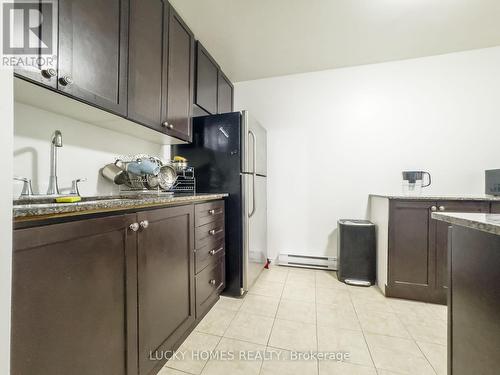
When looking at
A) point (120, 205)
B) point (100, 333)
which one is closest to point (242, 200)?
point (120, 205)

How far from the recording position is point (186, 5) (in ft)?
5.62

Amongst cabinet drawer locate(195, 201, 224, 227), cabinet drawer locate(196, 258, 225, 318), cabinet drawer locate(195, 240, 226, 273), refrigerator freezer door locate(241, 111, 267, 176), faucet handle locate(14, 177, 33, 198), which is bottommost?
cabinet drawer locate(196, 258, 225, 318)

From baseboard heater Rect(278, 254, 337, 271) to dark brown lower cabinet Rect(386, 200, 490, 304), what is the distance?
687 mm

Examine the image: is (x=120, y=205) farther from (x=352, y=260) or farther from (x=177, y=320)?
(x=352, y=260)

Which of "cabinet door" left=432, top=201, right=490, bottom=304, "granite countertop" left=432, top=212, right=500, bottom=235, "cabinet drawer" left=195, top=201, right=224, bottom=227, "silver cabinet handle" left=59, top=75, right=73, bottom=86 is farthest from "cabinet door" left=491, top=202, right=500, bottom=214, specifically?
"silver cabinet handle" left=59, top=75, right=73, bottom=86

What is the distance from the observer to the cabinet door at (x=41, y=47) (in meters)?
0.80

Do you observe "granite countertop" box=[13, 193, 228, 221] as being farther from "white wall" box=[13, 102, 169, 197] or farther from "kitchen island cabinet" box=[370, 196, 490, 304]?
"kitchen island cabinet" box=[370, 196, 490, 304]

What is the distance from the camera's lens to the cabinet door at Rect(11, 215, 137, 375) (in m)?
0.58

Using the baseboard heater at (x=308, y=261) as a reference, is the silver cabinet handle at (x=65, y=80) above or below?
above

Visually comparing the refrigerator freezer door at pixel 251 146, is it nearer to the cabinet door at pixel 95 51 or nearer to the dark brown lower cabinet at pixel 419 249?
the cabinet door at pixel 95 51

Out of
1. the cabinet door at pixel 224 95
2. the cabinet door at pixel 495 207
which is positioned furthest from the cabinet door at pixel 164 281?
the cabinet door at pixel 495 207

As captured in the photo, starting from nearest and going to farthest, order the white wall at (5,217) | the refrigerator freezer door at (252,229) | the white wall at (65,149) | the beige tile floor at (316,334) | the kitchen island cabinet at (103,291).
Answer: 1. the white wall at (5,217)
2. the kitchen island cabinet at (103,291)
3. the white wall at (65,149)
4. the beige tile floor at (316,334)
5. the refrigerator freezer door at (252,229)

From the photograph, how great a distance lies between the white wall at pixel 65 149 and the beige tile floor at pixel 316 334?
1.18 metres

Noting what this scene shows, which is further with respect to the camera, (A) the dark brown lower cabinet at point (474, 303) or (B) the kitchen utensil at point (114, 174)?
(B) the kitchen utensil at point (114, 174)
